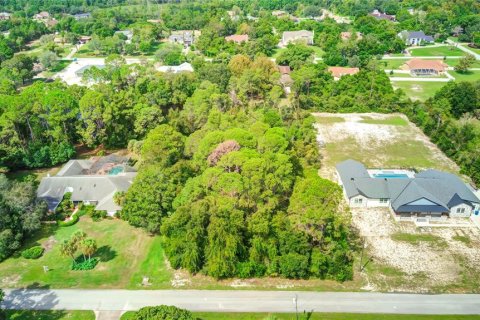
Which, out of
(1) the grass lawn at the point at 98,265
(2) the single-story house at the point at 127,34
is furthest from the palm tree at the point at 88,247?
(2) the single-story house at the point at 127,34

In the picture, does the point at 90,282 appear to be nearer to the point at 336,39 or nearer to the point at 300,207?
the point at 300,207

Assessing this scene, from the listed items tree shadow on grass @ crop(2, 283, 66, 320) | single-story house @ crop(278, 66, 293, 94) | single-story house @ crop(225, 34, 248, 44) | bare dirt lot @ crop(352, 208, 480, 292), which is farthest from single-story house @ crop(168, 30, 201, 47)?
tree shadow on grass @ crop(2, 283, 66, 320)

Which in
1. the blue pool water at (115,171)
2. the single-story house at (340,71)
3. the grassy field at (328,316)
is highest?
the single-story house at (340,71)

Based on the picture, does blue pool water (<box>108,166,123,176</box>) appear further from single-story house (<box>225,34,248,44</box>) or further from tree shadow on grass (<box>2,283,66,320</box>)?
single-story house (<box>225,34,248,44</box>)

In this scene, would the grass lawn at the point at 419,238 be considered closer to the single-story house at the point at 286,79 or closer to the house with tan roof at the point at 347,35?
the single-story house at the point at 286,79

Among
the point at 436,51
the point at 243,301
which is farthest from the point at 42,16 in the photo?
the point at 243,301

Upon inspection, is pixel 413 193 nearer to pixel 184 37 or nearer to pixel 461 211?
pixel 461 211
